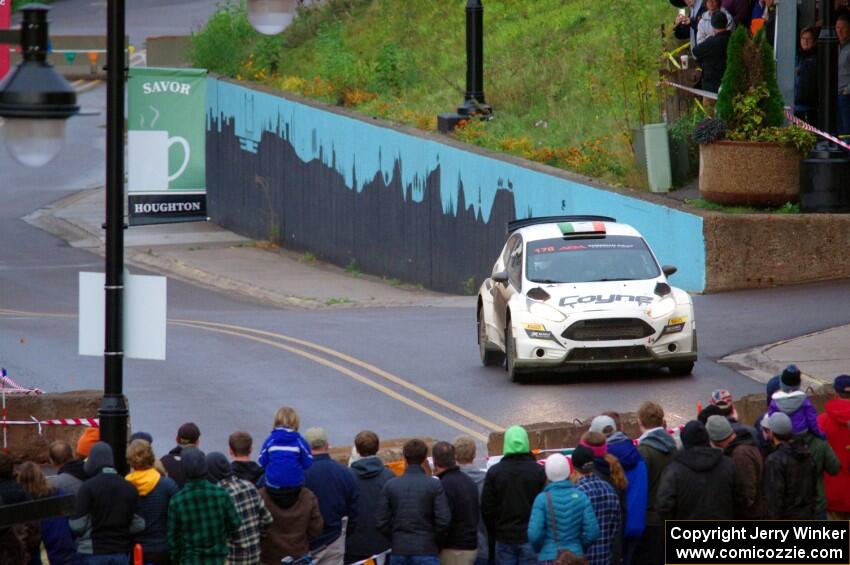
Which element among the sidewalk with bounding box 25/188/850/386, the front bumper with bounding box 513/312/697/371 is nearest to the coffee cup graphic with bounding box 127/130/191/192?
the front bumper with bounding box 513/312/697/371

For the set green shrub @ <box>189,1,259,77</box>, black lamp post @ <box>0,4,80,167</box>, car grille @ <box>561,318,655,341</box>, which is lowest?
car grille @ <box>561,318,655,341</box>

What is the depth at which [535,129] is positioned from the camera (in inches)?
1299

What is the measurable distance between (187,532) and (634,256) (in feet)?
34.8

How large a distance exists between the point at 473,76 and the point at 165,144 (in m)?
20.4

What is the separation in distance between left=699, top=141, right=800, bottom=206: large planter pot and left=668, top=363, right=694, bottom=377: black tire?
6.72m

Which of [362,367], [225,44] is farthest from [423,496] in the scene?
[225,44]

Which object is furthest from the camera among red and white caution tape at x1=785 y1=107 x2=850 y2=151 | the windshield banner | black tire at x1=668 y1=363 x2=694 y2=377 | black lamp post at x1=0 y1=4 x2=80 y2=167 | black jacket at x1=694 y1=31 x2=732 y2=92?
black jacket at x1=694 y1=31 x2=732 y2=92

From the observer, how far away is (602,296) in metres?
18.8

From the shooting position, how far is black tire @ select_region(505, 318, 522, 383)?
18906 millimetres

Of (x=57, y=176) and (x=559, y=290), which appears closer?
(x=559, y=290)

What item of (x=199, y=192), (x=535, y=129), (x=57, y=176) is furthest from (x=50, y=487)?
(x=57, y=176)

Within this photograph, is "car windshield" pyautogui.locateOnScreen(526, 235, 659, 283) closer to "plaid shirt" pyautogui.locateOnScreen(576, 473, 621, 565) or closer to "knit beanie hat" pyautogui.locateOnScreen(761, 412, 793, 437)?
"knit beanie hat" pyautogui.locateOnScreen(761, 412, 793, 437)

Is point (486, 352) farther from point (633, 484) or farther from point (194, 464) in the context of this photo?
point (194, 464)

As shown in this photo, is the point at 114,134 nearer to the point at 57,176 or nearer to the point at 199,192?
the point at 199,192
